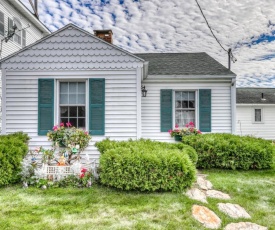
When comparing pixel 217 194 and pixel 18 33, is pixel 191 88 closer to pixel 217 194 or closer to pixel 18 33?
pixel 217 194

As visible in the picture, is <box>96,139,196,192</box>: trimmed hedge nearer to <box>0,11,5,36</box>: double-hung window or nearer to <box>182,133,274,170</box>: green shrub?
<box>182,133,274,170</box>: green shrub

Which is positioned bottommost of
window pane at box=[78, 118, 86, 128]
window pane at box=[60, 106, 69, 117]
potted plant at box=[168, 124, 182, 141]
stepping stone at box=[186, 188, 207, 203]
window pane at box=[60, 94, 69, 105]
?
stepping stone at box=[186, 188, 207, 203]

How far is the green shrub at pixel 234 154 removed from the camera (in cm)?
571

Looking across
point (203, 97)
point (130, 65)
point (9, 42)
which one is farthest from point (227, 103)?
point (9, 42)

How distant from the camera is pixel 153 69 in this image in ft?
27.5

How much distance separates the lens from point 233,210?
133 inches

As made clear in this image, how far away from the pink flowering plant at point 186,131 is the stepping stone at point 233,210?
3.94 m

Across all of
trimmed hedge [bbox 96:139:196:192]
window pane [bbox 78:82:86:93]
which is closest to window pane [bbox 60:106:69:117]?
window pane [bbox 78:82:86:93]

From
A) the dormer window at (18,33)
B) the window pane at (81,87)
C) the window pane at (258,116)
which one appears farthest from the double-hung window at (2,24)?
the window pane at (258,116)

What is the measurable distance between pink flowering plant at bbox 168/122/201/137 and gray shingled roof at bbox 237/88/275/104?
11048 mm

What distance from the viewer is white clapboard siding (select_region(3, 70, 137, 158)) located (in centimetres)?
645

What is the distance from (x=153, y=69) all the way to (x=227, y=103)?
293 cm

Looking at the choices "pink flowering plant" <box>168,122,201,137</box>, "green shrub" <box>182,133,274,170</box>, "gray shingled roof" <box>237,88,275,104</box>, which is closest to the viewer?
"green shrub" <box>182,133,274,170</box>

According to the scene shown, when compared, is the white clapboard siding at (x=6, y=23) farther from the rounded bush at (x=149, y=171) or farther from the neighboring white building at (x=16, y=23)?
the rounded bush at (x=149, y=171)
